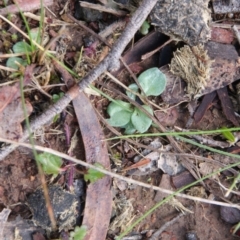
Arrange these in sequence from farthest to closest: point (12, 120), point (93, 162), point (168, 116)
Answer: point (168, 116) → point (93, 162) → point (12, 120)

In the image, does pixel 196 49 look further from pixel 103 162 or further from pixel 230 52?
pixel 103 162

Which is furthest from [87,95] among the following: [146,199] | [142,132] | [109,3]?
[146,199]

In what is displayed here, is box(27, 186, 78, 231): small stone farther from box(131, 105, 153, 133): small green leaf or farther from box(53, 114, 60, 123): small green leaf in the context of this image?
box(131, 105, 153, 133): small green leaf

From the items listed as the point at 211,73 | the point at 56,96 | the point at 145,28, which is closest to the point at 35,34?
the point at 56,96

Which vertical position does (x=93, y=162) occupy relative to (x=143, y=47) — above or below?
below

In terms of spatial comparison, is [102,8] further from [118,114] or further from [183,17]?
[118,114]

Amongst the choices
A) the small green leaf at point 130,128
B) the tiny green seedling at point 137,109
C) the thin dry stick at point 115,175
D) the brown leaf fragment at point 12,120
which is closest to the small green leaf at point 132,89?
the tiny green seedling at point 137,109

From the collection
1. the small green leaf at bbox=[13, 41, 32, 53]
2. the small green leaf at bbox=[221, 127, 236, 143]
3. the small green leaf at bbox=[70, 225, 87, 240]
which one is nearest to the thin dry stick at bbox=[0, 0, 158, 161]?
the small green leaf at bbox=[13, 41, 32, 53]

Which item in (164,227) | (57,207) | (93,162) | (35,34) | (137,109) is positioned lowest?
(164,227)
